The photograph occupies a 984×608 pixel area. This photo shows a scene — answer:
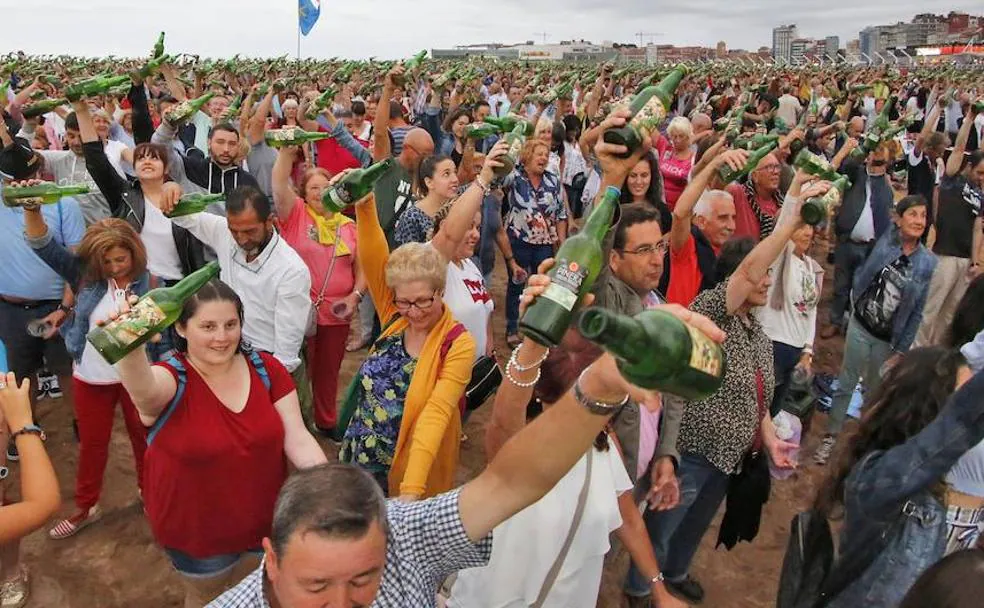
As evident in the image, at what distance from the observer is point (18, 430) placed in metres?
2.04

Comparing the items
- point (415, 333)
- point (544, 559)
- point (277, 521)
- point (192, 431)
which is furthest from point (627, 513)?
point (192, 431)

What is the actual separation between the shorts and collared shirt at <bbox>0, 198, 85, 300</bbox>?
7.07 feet

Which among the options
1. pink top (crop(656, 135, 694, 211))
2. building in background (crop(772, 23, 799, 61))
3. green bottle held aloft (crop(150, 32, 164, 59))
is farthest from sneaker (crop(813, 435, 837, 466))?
building in background (crop(772, 23, 799, 61))

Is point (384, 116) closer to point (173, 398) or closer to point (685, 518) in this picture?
point (173, 398)

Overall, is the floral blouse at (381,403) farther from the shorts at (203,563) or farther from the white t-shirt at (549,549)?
the white t-shirt at (549,549)

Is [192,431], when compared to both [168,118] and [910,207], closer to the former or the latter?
[168,118]

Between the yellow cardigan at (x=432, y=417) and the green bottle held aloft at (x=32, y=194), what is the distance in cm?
188

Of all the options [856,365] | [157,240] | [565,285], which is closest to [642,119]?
[565,285]

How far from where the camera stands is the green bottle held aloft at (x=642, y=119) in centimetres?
216

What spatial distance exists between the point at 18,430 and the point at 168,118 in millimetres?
3770

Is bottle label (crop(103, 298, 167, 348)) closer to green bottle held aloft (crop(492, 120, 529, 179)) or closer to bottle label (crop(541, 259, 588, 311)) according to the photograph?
bottle label (crop(541, 259, 588, 311))

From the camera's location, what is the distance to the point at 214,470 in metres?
2.26

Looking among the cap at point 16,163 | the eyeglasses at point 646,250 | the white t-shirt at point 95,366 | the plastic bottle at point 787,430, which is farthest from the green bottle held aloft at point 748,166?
the cap at point 16,163

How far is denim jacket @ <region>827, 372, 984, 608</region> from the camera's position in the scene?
1873 millimetres
